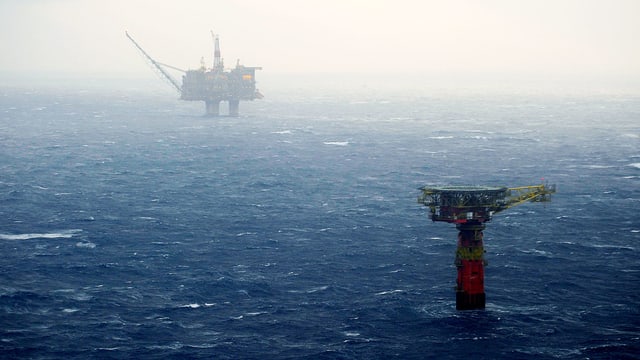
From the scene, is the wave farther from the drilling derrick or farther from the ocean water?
the drilling derrick

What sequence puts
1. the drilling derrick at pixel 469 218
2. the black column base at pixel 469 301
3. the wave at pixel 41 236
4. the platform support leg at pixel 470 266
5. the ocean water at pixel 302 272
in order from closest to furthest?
the ocean water at pixel 302 272, the drilling derrick at pixel 469 218, the platform support leg at pixel 470 266, the black column base at pixel 469 301, the wave at pixel 41 236

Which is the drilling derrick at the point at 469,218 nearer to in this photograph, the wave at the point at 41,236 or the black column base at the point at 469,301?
the black column base at the point at 469,301

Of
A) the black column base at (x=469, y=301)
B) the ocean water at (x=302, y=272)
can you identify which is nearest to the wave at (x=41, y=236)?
the ocean water at (x=302, y=272)

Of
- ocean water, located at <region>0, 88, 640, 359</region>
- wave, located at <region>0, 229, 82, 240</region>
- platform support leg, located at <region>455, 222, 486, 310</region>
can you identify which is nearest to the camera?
ocean water, located at <region>0, 88, 640, 359</region>

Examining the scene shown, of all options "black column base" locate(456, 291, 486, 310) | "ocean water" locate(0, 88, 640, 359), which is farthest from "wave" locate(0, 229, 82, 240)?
"black column base" locate(456, 291, 486, 310)

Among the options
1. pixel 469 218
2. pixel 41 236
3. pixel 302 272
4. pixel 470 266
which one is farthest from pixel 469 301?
pixel 41 236

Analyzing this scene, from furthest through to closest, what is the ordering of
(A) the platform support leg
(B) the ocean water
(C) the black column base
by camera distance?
(C) the black column base
(A) the platform support leg
(B) the ocean water

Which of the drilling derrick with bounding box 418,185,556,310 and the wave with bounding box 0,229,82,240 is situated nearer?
the drilling derrick with bounding box 418,185,556,310

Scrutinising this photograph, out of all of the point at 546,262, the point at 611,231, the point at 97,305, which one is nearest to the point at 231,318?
the point at 97,305

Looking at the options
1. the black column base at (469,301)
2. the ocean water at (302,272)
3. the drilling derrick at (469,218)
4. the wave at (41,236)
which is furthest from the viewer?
the wave at (41,236)
